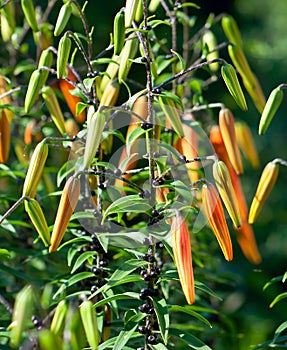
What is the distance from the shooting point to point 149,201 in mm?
901

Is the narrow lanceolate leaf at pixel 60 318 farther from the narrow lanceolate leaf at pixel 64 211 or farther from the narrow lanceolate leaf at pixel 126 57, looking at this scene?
the narrow lanceolate leaf at pixel 126 57

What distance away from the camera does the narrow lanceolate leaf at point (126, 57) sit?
937 millimetres

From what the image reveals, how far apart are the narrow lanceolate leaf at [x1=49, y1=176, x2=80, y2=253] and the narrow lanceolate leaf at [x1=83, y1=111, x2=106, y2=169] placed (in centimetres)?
6

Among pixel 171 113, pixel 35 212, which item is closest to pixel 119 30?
pixel 171 113

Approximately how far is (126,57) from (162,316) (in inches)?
13.2

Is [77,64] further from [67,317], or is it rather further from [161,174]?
[67,317]

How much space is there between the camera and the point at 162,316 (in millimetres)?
853

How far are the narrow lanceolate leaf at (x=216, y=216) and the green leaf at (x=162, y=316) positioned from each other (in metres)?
0.10

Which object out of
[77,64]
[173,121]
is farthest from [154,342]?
[77,64]

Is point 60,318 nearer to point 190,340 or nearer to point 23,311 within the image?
point 23,311

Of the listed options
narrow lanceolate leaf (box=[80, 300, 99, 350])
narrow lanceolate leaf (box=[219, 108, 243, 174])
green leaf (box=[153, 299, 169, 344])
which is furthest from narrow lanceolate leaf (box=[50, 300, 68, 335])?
narrow lanceolate leaf (box=[219, 108, 243, 174])

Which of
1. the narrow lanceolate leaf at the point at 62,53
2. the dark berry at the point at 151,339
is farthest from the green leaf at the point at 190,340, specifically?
the narrow lanceolate leaf at the point at 62,53

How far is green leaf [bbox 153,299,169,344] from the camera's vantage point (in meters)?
0.83

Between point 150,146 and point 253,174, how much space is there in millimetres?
2300
